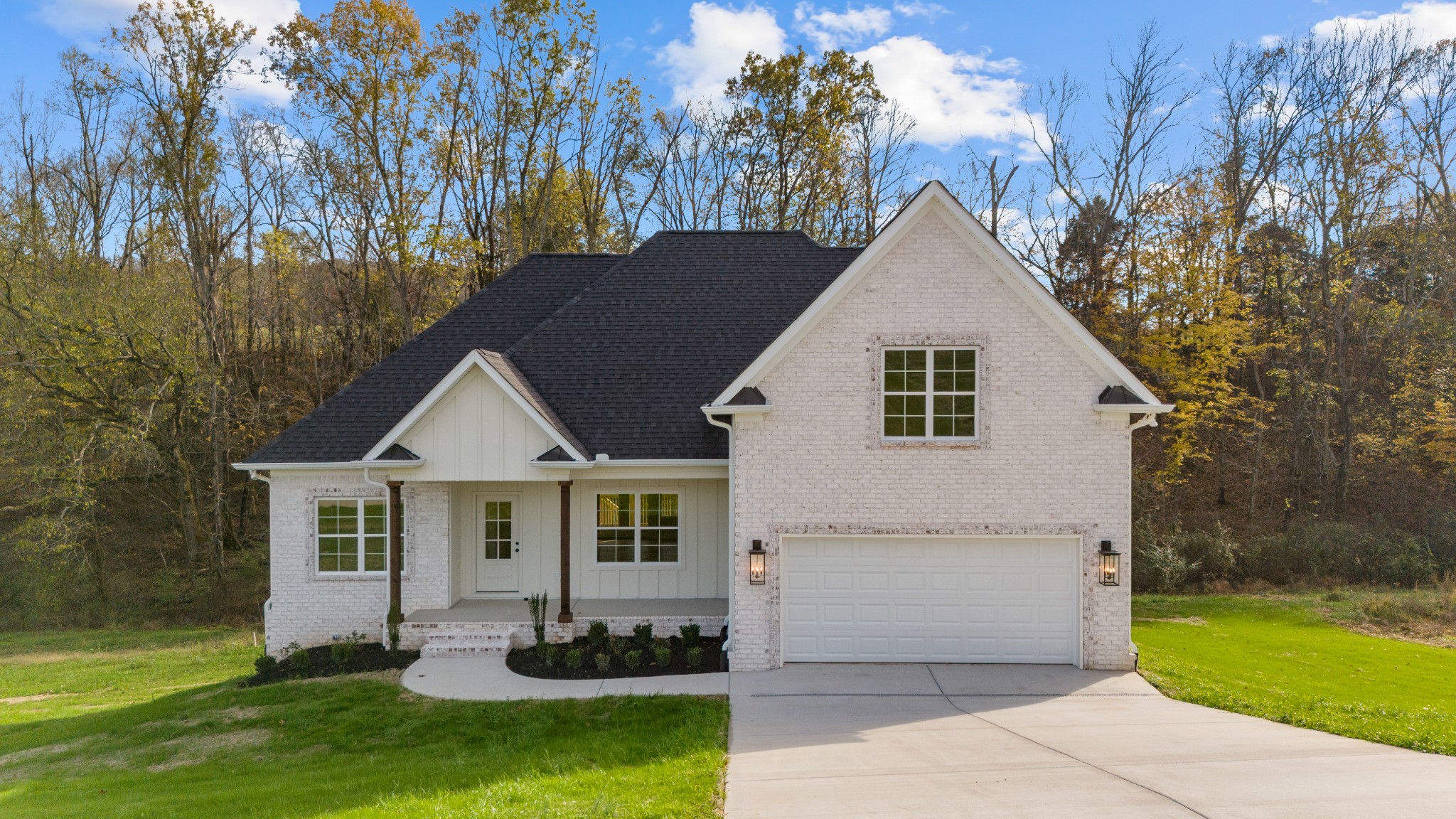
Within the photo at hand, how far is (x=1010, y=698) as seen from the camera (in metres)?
10.6

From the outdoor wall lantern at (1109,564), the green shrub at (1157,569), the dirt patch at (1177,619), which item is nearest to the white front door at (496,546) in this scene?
the outdoor wall lantern at (1109,564)

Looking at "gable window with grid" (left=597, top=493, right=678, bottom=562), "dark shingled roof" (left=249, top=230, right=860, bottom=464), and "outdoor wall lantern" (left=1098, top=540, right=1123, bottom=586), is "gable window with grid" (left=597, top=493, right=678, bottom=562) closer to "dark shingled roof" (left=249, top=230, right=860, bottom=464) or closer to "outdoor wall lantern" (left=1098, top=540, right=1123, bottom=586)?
"dark shingled roof" (left=249, top=230, right=860, bottom=464)

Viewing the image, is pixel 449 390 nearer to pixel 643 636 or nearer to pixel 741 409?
pixel 741 409

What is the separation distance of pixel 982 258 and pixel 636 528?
7773 mm

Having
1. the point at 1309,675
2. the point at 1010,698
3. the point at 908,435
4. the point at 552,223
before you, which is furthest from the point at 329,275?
the point at 1309,675

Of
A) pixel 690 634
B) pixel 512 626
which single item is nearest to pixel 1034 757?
pixel 690 634

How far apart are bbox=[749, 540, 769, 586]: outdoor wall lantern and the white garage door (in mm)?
435

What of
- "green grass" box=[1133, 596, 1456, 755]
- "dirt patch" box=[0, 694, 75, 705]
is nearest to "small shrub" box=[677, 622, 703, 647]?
"green grass" box=[1133, 596, 1456, 755]

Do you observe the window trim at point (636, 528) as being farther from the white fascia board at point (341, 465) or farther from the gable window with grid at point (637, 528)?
the white fascia board at point (341, 465)

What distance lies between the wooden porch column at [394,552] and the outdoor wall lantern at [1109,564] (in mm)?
11305

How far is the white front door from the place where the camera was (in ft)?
49.6

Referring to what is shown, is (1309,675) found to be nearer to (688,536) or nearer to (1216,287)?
(688,536)

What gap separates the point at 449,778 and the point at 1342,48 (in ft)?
111

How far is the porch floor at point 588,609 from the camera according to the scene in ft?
44.6
